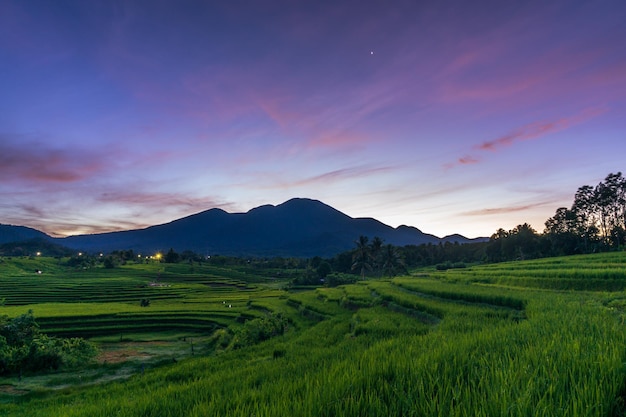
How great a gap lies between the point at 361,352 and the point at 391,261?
3136 inches

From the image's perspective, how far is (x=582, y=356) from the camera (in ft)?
14.6

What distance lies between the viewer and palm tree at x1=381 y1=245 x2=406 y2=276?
84.5m

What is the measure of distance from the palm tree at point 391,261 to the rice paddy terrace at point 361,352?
43856 millimetres

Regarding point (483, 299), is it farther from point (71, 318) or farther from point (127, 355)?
point (71, 318)

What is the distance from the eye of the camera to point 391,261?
8488 centimetres

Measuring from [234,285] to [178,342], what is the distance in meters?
53.5

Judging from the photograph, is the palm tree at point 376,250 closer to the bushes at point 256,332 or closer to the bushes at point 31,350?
the bushes at point 256,332

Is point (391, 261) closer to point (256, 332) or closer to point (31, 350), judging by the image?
point (256, 332)

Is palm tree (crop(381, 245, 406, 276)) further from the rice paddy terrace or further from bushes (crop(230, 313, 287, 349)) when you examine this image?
bushes (crop(230, 313, 287, 349))

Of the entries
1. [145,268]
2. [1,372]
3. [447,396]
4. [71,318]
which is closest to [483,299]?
→ [447,396]

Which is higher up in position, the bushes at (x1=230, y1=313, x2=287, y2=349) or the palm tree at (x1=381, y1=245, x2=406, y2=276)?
the palm tree at (x1=381, y1=245, x2=406, y2=276)

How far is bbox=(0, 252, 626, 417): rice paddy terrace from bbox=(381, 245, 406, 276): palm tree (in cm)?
4386

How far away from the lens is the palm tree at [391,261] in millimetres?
84500

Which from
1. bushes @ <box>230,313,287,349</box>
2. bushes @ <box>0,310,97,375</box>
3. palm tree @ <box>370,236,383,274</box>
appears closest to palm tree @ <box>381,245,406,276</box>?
palm tree @ <box>370,236,383,274</box>
